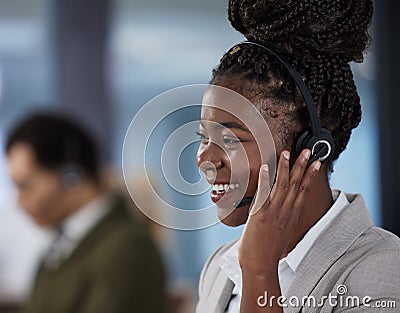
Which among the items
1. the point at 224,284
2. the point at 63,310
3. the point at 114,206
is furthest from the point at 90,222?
the point at 224,284

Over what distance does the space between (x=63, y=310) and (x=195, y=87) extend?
2.78ft

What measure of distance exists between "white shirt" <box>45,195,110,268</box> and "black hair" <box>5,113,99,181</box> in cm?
6

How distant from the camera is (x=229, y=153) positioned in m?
0.47

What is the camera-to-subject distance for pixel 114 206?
1.44 metres

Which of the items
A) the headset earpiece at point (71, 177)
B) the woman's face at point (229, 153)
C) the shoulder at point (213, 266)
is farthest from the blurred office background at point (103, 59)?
the woman's face at point (229, 153)

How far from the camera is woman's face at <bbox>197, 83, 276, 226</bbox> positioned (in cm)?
47

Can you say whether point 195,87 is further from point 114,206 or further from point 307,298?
point 114,206

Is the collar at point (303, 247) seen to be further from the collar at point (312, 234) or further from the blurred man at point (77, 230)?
the blurred man at point (77, 230)

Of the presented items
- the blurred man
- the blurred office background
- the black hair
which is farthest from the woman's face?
the blurred office background

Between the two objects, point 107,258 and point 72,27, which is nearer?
point 107,258

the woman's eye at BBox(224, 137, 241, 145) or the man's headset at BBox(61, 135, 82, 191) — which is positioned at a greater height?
the woman's eye at BBox(224, 137, 241, 145)

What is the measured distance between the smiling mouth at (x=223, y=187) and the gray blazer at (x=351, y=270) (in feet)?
0.23

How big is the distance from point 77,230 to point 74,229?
16 millimetres

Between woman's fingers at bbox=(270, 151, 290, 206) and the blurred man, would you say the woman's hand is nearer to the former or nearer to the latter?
woman's fingers at bbox=(270, 151, 290, 206)
